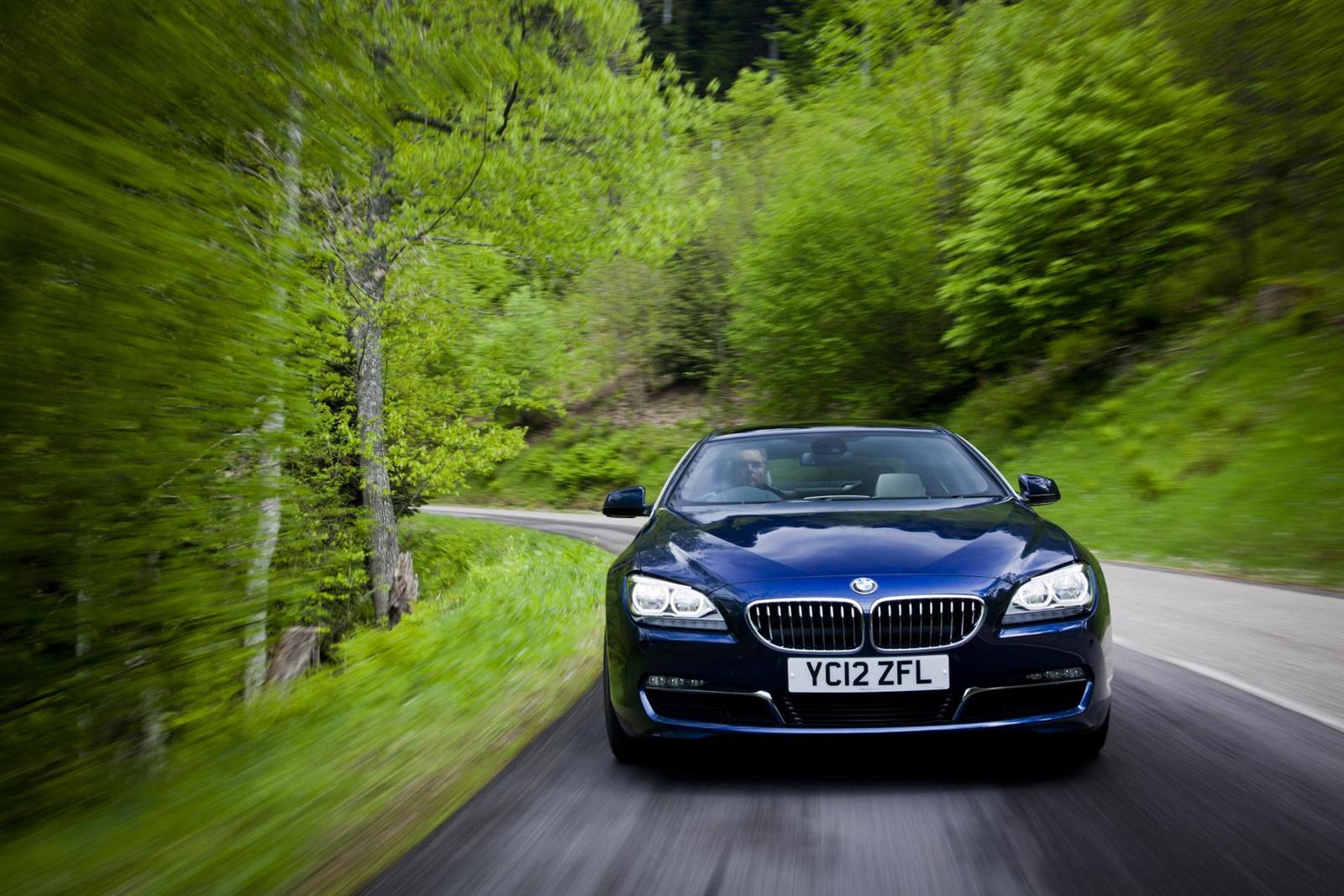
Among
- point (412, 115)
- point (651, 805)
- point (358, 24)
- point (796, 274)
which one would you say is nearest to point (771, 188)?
point (796, 274)

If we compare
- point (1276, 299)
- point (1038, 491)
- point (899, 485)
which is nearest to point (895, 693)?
point (899, 485)

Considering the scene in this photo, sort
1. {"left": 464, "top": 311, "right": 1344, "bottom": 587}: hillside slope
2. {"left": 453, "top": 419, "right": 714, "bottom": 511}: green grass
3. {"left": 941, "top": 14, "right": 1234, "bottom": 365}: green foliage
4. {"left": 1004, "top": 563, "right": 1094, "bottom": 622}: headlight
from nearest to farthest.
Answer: {"left": 1004, "top": 563, "right": 1094, "bottom": 622}: headlight, {"left": 464, "top": 311, "right": 1344, "bottom": 587}: hillside slope, {"left": 941, "top": 14, "right": 1234, "bottom": 365}: green foliage, {"left": 453, "top": 419, "right": 714, "bottom": 511}: green grass

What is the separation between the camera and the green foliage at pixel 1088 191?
17.9 metres

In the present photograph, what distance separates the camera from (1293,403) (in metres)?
14.1

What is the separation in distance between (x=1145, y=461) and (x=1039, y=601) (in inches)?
543

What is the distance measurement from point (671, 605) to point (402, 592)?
926cm

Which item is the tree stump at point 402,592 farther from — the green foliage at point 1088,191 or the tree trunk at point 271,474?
the green foliage at point 1088,191

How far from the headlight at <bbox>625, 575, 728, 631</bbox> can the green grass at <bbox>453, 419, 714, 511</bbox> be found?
22.5 metres

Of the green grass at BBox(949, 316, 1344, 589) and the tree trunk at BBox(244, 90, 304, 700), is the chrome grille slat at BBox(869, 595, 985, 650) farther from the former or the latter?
the green grass at BBox(949, 316, 1344, 589)

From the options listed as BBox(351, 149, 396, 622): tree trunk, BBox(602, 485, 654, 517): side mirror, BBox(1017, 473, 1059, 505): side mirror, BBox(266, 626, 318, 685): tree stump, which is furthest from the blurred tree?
BBox(1017, 473, 1059, 505): side mirror

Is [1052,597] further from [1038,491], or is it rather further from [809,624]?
[1038,491]

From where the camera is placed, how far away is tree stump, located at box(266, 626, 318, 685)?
7.74 m

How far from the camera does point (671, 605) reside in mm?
3787

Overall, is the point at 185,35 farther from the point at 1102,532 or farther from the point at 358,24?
the point at 1102,532
